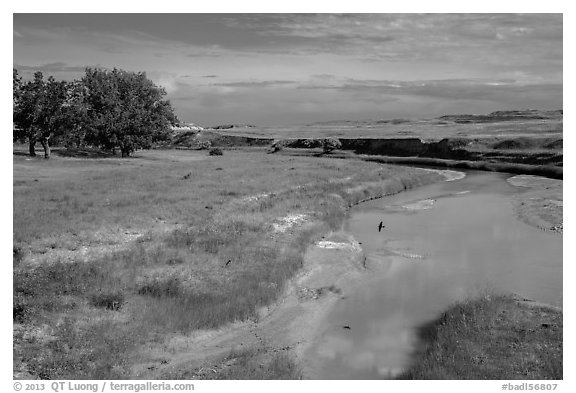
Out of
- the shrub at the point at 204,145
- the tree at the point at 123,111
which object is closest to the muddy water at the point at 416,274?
the tree at the point at 123,111

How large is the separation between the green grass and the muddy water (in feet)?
3.40

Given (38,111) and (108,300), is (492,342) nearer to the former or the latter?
(108,300)

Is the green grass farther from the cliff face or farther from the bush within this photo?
the bush

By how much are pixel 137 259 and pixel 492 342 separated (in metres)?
16.0

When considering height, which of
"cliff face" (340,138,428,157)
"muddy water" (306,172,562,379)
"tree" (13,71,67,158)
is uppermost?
"tree" (13,71,67,158)

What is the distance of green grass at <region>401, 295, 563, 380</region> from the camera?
48.5 ft

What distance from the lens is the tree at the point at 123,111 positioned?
68.1 metres

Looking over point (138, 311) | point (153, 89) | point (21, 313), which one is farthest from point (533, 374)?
point (153, 89)

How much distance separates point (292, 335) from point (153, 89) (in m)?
66.9

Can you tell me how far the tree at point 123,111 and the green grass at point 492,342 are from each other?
2323 inches

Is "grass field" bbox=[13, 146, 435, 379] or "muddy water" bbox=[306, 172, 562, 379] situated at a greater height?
"grass field" bbox=[13, 146, 435, 379]

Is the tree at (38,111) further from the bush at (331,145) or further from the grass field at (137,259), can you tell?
the bush at (331,145)

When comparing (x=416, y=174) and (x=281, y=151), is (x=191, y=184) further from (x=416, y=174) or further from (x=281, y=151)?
(x=281, y=151)

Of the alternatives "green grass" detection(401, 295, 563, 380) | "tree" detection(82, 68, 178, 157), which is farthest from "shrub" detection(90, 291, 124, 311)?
"tree" detection(82, 68, 178, 157)
